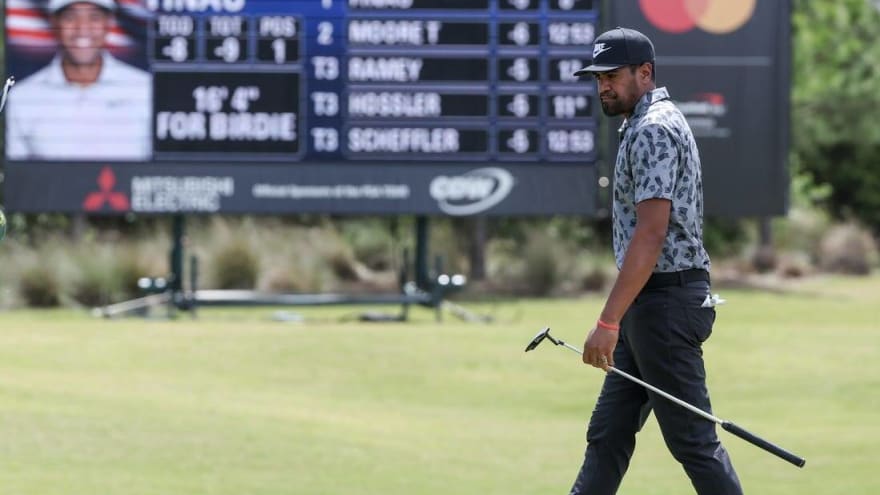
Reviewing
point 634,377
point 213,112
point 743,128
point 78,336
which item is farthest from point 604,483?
point 743,128

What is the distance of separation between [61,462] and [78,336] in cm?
842

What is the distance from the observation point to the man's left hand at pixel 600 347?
6.02m

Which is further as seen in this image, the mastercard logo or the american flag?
the mastercard logo

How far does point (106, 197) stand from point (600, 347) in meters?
14.8

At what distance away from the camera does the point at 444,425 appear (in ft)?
42.4

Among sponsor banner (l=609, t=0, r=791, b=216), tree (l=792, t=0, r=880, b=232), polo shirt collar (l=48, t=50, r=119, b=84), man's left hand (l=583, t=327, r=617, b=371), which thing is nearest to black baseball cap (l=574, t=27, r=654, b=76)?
man's left hand (l=583, t=327, r=617, b=371)

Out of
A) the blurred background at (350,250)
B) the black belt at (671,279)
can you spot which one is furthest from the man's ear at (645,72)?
the blurred background at (350,250)

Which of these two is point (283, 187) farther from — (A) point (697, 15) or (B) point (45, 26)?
(A) point (697, 15)

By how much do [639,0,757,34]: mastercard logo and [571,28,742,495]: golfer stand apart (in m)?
14.7

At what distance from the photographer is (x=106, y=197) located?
66.1 ft

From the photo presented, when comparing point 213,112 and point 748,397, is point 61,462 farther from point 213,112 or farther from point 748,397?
point 213,112

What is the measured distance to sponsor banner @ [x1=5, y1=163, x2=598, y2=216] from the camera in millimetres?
19984

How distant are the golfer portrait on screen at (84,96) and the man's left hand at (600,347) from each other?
46.8 ft

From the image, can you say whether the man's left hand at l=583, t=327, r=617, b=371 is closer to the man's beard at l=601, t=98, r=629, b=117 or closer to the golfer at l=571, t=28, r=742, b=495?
the golfer at l=571, t=28, r=742, b=495
